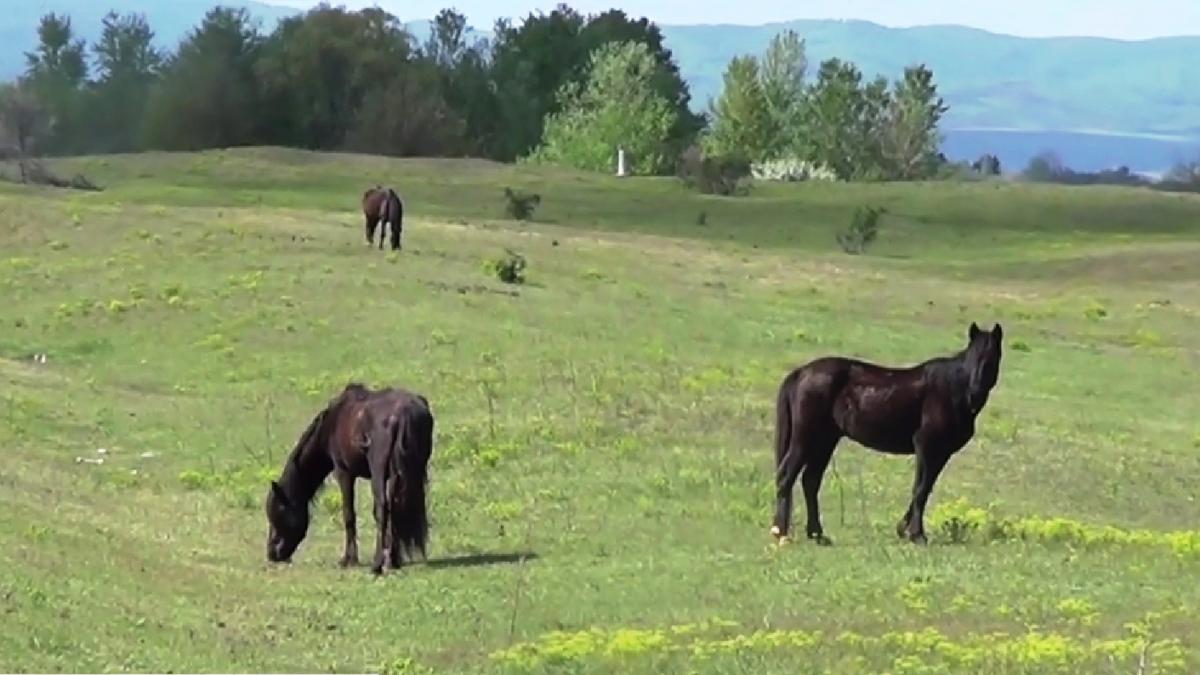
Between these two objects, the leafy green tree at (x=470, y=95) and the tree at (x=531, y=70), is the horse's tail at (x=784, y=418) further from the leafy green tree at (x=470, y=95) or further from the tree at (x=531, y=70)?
the tree at (x=531, y=70)

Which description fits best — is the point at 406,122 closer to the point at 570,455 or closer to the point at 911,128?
the point at 911,128

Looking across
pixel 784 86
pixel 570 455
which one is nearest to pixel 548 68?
pixel 784 86

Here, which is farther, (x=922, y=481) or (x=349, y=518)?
(x=922, y=481)

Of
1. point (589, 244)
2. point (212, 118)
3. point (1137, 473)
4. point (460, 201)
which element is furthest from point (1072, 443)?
point (212, 118)

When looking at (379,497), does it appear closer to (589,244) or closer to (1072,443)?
(1072,443)

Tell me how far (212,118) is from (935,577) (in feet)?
332

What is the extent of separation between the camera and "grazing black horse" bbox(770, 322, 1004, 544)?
19703 millimetres

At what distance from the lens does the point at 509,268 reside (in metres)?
A: 43.6

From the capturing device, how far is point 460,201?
7538 cm

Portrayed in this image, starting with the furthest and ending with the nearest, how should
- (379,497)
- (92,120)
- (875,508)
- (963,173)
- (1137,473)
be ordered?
(963,173) → (92,120) → (1137,473) → (875,508) → (379,497)

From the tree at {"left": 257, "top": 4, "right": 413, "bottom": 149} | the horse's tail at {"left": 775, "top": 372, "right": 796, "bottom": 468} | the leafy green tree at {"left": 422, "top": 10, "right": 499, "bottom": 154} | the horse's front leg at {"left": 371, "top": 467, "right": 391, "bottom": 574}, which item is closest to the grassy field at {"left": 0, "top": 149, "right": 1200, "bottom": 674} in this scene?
the horse's front leg at {"left": 371, "top": 467, "right": 391, "bottom": 574}

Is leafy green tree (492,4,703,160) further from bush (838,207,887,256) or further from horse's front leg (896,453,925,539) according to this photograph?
horse's front leg (896,453,925,539)

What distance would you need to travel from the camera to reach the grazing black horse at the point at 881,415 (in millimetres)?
19703

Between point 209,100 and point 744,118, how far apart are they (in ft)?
108
